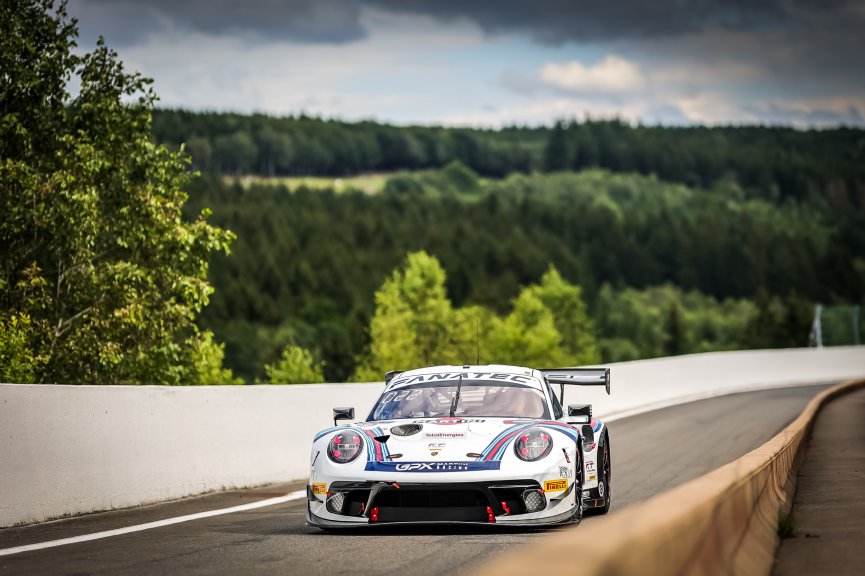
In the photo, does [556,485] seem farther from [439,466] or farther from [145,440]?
[145,440]

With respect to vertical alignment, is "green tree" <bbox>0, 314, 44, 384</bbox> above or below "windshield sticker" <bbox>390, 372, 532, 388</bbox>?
below

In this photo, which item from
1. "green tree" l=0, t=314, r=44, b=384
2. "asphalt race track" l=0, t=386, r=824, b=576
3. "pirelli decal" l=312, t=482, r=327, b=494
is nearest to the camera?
"asphalt race track" l=0, t=386, r=824, b=576

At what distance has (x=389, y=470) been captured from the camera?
9375 millimetres

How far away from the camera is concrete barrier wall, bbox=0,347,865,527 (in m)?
11.2

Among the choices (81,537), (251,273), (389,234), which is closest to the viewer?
(81,537)

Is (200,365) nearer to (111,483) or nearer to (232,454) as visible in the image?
(232,454)

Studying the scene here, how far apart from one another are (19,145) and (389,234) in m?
163

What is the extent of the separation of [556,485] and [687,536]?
475cm

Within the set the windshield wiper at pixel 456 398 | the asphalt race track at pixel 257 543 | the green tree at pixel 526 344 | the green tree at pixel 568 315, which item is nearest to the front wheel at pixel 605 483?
the asphalt race track at pixel 257 543

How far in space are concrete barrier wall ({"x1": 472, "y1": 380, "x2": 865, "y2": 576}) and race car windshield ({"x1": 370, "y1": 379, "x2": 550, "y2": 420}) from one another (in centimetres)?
190

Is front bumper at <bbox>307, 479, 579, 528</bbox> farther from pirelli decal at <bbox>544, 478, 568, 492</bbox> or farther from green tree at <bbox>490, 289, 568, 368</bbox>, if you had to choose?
green tree at <bbox>490, 289, 568, 368</bbox>

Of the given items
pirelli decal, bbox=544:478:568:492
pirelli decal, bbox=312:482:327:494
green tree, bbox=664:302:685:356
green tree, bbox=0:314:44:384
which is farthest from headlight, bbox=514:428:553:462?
green tree, bbox=664:302:685:356

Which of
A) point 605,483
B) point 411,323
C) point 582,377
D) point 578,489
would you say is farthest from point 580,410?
point 411,323

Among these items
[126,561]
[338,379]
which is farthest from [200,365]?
[338,379]
